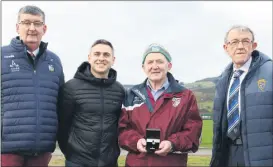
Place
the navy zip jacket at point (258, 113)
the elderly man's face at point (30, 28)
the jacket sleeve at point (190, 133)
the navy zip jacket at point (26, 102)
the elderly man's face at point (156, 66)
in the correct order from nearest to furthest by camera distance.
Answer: the navy zip jacket at point (258, 113)
the jacket sleeve at point (190, 133)
the navy zip jacket at point (26, 102)
the elderly man's face at point (156, 66)
the elderly man's face at point (30, 28)

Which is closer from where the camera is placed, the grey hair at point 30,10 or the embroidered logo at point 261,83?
the embroidered logo at point 261,83

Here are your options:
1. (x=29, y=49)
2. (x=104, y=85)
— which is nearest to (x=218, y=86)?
(x=104, y=85)

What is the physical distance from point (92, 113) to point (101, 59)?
0.78 m

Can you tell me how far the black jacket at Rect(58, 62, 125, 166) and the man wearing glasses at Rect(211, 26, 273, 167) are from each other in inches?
57.3

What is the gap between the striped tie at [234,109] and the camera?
498 cm

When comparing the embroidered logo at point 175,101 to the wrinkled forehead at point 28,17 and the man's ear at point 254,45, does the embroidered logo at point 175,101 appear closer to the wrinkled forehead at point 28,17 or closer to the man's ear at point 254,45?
the man's ear at point 254,45

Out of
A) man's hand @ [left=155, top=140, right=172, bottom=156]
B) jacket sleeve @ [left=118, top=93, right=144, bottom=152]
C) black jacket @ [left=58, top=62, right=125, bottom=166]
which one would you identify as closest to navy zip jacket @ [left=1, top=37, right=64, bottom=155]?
black jacket @ [left=58, top=62, right=125, bottom=166]

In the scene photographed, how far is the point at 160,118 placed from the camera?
16.5 ft

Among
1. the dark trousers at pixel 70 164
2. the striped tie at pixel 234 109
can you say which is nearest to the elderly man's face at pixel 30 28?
the dark trousers at pixel 70 164

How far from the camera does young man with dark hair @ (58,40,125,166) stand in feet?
17.1

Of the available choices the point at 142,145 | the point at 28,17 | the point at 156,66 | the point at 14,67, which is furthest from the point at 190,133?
the point at 28,17

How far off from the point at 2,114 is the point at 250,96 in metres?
3.29

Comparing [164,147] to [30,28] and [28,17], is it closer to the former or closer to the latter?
[30,28]

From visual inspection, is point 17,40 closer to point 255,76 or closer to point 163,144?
point 163,144
